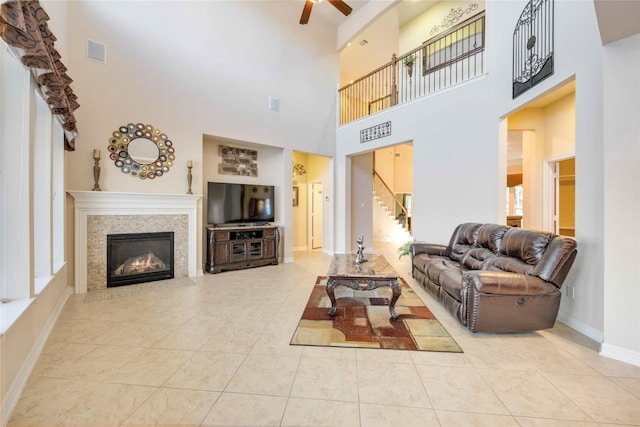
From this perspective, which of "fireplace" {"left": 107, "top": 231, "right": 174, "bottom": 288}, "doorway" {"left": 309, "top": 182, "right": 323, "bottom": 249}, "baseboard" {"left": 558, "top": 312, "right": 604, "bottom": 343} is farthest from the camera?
"doorway" {"left": 309, "top": 182, "right": 323, "bottom": 249}

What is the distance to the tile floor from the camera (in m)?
1.51

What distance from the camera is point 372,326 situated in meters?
2.67

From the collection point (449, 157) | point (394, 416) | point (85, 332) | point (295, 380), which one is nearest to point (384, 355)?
point (394, 416)

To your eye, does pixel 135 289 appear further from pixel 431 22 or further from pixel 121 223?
pixel 431 22

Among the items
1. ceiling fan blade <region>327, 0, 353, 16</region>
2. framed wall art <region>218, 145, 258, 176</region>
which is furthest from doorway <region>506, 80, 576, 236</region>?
framed wall art <region>218, 145, 258, 176</region>

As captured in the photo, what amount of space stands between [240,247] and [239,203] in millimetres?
896

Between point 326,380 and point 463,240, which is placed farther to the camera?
point 463,240

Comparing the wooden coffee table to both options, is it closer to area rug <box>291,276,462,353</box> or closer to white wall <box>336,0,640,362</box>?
area rug <box>291,276,462,353</box>

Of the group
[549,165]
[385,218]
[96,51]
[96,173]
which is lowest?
[385,218]

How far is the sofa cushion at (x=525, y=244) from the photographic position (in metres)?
2.65

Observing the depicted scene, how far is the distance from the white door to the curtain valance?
5.68m

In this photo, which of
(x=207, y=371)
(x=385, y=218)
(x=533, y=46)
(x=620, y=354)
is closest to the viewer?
(x=207, y=371)

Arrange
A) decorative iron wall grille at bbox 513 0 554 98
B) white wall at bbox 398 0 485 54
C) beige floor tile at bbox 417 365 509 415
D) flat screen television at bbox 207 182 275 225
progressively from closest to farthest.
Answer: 1. beige floor tile at bbox 417 365 509 415
2. decorative iron wall grille at bbox 513 0 554 98
3. flat screen television at bbox 207 182 275 225
4. white wall at bbox 398 0 485 54

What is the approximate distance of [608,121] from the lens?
217cm
